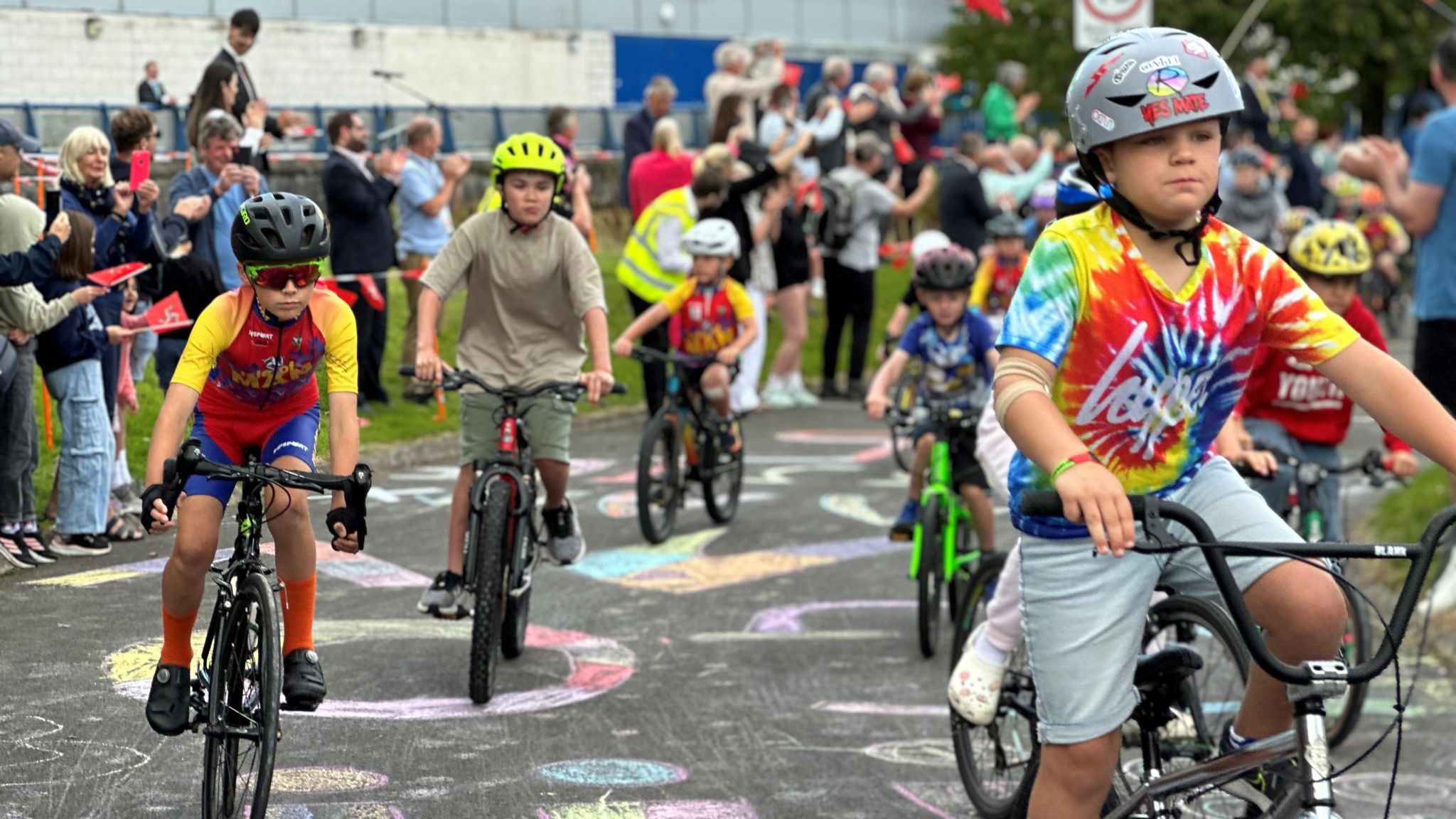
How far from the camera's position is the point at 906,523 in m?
8.77

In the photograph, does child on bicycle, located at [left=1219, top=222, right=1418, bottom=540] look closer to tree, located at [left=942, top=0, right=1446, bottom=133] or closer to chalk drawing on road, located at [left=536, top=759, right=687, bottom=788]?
chalk drawing on road, located at [left=536, top=759, right=687, bottom=788]

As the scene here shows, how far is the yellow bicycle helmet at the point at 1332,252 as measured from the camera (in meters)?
7.64

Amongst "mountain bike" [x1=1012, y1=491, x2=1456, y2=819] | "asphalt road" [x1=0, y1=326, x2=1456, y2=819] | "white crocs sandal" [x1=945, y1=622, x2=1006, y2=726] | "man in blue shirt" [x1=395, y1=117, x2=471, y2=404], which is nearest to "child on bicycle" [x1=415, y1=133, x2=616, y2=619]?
"asphalt road" [x1=0, y1=326, x2=1456, y2=819]

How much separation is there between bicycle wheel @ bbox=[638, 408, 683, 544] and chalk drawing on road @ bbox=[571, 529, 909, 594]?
11 centimetres

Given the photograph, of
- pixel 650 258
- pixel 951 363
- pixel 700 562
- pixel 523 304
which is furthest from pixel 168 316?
pixel 650 258

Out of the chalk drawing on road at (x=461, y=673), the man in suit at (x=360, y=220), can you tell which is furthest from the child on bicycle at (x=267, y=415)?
the man in suit at (x=360, y=220)

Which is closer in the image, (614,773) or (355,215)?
(614,773)

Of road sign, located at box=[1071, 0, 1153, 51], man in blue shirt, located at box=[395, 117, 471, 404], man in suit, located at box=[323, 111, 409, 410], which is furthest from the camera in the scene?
road sign, located at box=[1071, 0, 1153, 51]

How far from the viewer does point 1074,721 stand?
420 centimetres

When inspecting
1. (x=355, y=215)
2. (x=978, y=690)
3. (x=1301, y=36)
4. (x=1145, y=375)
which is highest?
(x=1301, y=36)

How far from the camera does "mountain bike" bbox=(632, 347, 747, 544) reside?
10.7 meters

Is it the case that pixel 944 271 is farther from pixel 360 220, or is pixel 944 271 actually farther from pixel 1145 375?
pixel 360 220

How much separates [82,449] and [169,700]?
244 centimetres

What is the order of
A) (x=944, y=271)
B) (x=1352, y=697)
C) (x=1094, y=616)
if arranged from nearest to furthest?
1. (x=1094, y=616)
2. (x=1352, y=697)
3. (x=944, y=271)
